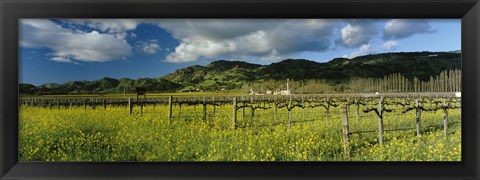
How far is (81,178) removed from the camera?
2.43 metres

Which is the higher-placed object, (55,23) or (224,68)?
(55,23)

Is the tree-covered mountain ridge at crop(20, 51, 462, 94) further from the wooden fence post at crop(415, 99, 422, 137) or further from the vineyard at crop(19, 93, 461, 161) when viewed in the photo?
the wooden fence post at crop(415, 99, 422, 137)

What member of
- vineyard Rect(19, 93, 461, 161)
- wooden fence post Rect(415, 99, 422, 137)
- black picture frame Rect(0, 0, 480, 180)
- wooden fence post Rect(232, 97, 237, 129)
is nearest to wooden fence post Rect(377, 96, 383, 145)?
vineyard Rect(19, 93, 461, 161)

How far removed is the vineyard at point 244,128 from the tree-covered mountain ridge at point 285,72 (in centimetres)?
17

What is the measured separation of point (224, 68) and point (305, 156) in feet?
3.36

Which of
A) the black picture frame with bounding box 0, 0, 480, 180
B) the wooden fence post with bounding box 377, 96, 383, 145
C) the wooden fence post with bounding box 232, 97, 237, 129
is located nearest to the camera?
the black picture frame with bounding box 0, 0, 480, 180

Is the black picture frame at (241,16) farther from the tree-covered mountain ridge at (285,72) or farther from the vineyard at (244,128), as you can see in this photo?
the tree-covered mountain ridge at (285,72)

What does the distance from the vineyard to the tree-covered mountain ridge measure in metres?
0.17

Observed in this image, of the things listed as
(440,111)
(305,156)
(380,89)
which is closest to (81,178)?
(305,156)

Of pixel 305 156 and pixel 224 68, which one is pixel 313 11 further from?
pixel 305 156

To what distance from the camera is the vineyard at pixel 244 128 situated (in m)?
2.90

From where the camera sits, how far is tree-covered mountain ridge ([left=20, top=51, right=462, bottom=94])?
119 inches

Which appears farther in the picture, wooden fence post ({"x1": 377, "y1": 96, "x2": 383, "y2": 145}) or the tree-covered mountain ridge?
wooden fence post ({"x1": 377, "y1": 96, "x2": 383, "y2": 145})

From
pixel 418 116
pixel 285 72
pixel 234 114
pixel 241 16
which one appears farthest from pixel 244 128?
pixel 418 116
